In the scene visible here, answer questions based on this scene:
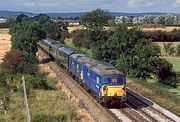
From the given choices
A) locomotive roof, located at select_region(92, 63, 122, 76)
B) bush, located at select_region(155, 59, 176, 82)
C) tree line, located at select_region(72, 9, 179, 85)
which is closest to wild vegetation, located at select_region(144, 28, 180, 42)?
tree line, located at select_region(72, 9, 179, 85)

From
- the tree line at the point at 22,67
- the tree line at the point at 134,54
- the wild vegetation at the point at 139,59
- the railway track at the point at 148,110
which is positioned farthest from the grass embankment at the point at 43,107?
the tree line at the point at 134,54

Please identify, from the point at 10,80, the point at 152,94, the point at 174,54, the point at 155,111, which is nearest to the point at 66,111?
the point at 155,111

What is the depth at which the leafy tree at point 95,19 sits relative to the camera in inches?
3253

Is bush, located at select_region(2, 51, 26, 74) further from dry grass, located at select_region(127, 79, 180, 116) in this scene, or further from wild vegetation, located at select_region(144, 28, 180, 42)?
wild vegetation, located at select_region(144, 28, 180, 42)

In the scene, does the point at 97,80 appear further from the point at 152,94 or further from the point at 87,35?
the point at 87,35

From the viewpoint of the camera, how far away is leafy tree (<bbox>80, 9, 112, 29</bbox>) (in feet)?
271

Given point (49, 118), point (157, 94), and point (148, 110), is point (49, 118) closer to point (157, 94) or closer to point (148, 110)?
point (148, 110)

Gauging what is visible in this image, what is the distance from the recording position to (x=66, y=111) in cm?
3003

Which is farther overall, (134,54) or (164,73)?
(164,73)

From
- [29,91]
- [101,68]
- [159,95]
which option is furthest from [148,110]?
[29,91]

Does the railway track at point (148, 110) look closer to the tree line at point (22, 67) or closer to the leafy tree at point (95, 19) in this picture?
the tree line at point (22, 67)

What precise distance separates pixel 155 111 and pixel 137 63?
17.0m

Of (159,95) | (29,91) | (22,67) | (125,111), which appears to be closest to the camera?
(125,111)

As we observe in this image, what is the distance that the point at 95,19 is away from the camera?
274 feet
